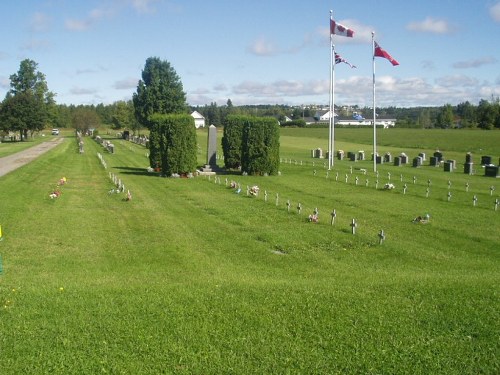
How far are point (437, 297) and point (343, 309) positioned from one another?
5.34 ft

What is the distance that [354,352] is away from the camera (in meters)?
6.93

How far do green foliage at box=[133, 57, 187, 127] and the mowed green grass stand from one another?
60513 millimetres

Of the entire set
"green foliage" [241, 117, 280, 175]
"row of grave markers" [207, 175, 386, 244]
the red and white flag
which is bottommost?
"row of grave markers" [207, 175, 386, 244]

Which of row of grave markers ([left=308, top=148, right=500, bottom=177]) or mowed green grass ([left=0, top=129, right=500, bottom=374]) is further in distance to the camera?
row of grave markers ([left=308, top=148, right=500, bottom=177])

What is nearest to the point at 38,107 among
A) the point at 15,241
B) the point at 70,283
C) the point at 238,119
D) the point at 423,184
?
the point at 238,119

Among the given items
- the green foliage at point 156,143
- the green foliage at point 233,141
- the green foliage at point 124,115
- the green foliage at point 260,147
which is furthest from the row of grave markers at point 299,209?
the green foliage at point 124,115

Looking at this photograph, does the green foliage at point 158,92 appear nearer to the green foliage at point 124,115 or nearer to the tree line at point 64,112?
the tree line at point 64,112

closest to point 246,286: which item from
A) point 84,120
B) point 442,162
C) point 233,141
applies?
point 233,141

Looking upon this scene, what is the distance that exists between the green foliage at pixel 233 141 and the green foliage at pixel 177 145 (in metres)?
4.61

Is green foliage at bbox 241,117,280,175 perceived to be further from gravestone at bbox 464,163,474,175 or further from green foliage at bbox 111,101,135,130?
green foliage at bbox 111,101,135,130

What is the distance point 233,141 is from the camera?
4122cm

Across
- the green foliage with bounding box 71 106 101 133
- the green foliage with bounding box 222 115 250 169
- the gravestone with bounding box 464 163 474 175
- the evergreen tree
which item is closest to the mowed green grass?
the gravestone with bounding box 464 163 474 175

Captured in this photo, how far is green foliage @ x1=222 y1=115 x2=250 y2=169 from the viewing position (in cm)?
4113

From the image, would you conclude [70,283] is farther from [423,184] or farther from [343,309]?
[423,184]
